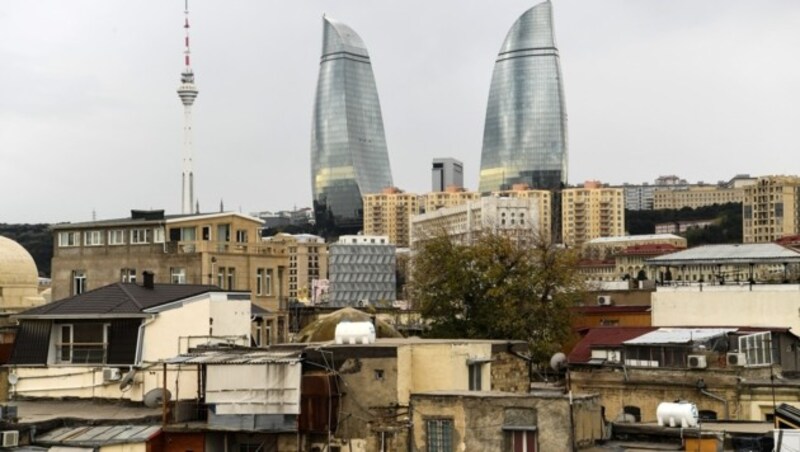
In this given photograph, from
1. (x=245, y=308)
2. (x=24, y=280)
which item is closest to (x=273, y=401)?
(x=245, y=308)

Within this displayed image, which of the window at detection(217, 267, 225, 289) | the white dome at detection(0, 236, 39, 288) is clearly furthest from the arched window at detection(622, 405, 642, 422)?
the white dome at detection(0, 236, 39, 288)

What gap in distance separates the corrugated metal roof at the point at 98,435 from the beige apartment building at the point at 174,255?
3023 cm

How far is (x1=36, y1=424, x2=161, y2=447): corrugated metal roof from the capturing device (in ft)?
84.8

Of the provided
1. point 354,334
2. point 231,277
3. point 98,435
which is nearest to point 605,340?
point 354,334

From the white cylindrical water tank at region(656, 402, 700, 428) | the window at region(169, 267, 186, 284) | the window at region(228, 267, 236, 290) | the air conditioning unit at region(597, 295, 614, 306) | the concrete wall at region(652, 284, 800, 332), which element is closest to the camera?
the white cylindrical water tank at region(656, 402, 700, 428)

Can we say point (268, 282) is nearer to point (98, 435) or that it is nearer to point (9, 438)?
point (98, 435)

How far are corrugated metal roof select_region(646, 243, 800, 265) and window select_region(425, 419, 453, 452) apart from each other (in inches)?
906

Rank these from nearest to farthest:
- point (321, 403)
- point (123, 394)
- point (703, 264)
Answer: point (321, 403) < point (123, 394) < point (703, 264)

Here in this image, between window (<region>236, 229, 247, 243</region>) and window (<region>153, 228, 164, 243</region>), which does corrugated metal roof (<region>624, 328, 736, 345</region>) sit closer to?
window (<region>153, 228, 164, 243</region>)

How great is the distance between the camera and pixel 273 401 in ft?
83.9

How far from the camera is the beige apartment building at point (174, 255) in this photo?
58125mm

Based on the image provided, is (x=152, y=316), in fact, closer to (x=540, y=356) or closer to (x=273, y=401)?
(x=273, y=401)

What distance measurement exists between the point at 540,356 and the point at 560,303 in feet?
16.0

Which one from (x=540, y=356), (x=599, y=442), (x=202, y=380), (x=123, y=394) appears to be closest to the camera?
(x=599, y=442)
